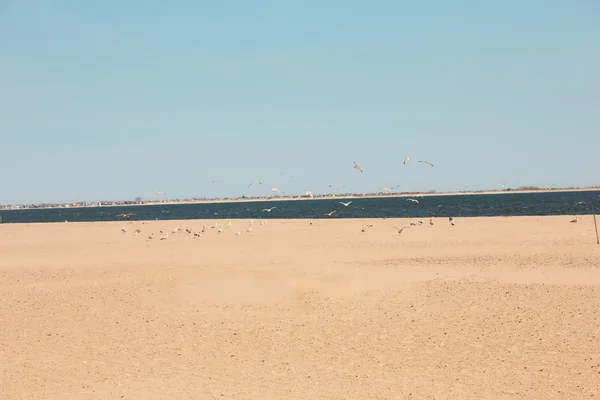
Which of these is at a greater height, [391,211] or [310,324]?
[310,324]

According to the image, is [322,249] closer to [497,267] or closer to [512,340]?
[497,267]

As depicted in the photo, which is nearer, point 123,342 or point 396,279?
point 123,342

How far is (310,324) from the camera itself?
1656cm

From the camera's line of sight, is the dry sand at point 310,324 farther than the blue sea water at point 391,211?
No

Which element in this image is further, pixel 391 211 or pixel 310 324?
pixel 391 211

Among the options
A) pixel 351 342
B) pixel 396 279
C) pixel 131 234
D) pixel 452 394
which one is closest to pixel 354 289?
pixel 396 279

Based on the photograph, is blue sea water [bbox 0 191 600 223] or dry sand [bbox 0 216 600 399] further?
blue sea water [bbox 0 191 600 223]

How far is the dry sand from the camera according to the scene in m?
11.8

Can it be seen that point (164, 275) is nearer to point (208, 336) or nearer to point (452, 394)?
point (208, 336)

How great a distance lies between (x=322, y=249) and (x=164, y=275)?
35.9 feet

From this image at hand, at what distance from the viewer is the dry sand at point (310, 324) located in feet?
38.6

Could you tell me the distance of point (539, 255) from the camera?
27984 mm

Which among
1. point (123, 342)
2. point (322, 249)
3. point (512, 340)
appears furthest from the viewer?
point (322, 249)

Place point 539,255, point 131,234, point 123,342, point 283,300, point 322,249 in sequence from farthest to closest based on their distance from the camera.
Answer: point 131,234 < point 322,249 < point 539,255 < point 283,300 < point 123,342
